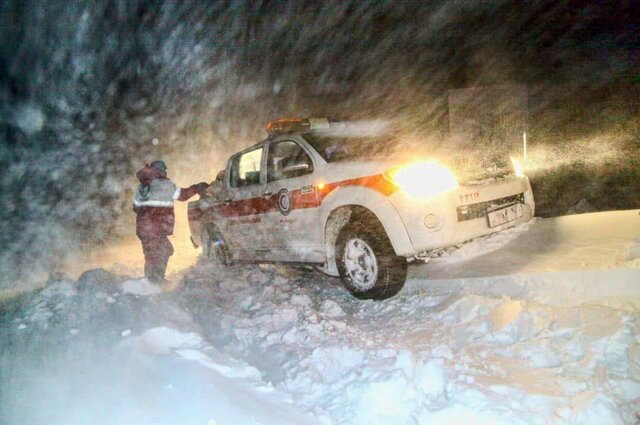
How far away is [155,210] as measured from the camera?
19.3ft

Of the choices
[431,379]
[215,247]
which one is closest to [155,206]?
[215,247]

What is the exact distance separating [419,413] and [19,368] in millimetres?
2929

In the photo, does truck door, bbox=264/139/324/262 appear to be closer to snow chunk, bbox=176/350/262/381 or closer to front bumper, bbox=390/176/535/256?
front bumper, bbox=390/176/535/256

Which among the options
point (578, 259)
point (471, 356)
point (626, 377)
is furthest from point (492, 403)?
point (578, 259)

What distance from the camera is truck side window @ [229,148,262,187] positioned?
5.66 m

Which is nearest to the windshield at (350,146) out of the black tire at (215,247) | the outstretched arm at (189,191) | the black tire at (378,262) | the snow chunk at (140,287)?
the black tire at (378,262)

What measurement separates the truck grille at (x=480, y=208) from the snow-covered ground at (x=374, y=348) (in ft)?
1.87

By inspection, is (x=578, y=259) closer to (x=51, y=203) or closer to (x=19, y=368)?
(x=19, y=368)

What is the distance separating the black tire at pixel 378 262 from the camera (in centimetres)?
408

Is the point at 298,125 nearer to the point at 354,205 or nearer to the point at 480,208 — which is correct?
the point at 354,205

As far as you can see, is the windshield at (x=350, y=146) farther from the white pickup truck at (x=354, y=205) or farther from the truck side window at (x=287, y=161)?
the truck side window at (x=287, y=161)

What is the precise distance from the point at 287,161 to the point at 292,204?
544 millimetres

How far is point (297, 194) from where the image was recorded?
4836mm

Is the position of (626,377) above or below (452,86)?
below
